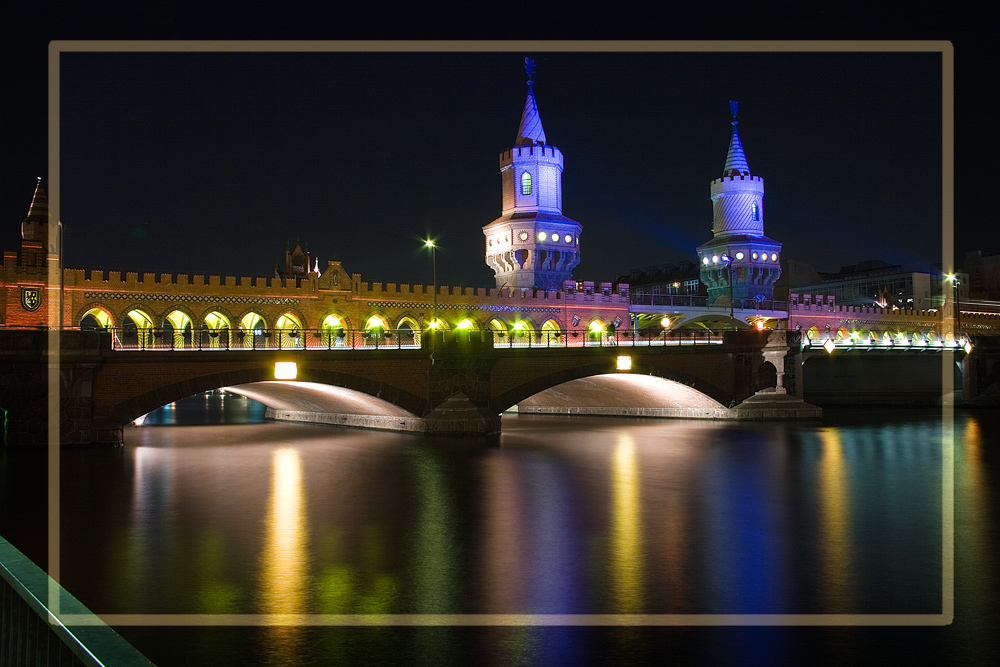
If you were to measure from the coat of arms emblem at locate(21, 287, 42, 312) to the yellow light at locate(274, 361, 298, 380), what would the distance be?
11511 mm

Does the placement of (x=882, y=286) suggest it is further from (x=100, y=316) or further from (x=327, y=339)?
(x=100, y=316)

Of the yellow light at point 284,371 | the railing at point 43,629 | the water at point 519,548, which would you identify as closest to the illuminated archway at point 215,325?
the yellow light at point 284,371

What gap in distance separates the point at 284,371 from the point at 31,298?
1210cm

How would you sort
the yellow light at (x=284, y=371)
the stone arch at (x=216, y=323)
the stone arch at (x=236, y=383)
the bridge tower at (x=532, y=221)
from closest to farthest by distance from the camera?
1. the stone arch at (x=236, y=383)
2. the yellow light at (x=284, y=371)
3. the stone arch at (x=216, y=323)
4. the bridge tower at (x=532, y=221)

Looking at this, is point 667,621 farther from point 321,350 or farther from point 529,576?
point 321,350

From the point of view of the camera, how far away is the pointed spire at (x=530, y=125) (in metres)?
61.9

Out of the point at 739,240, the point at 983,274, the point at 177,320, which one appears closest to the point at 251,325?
the point at 177,320

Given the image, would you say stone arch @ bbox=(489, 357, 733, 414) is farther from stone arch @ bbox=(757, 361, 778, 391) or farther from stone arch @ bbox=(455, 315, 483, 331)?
stone arch @ bbox=(455, 315, 483, 331)

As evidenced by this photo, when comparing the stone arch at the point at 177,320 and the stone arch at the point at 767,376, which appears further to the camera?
the stone arch at the point at 767,376

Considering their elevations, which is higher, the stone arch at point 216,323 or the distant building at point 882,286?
the distant building at point 882,286

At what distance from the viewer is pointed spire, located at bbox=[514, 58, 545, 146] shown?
6188 cm

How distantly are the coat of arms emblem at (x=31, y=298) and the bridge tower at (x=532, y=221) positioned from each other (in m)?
32.4

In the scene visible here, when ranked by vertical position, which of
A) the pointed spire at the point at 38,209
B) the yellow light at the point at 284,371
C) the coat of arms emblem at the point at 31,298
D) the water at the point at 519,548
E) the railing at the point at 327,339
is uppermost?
the pointed spire at the point at 38,209

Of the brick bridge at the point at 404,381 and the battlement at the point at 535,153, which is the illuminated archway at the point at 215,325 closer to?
the brick bridge at the point at 404,381
